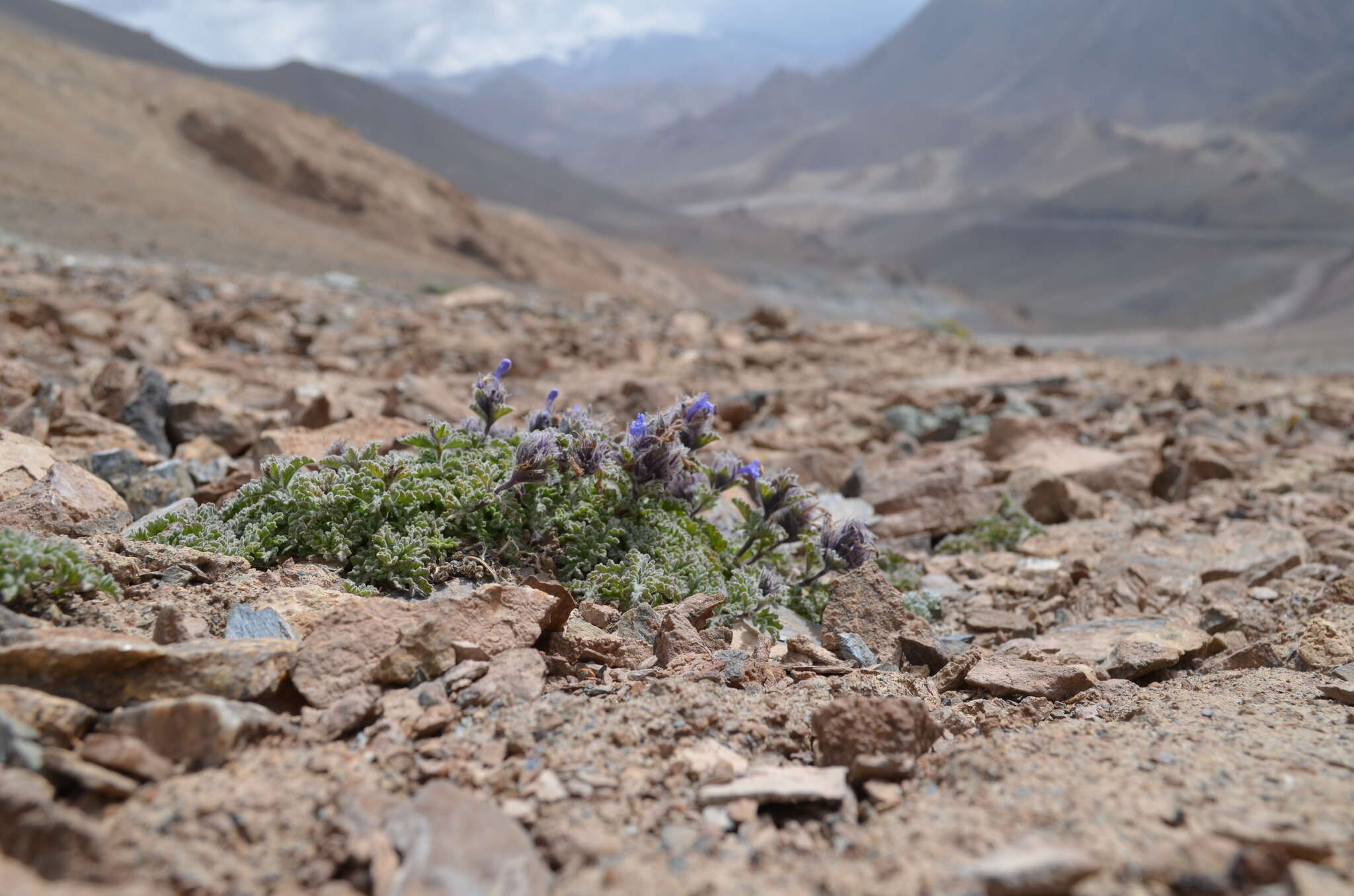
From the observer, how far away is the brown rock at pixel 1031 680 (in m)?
3.00

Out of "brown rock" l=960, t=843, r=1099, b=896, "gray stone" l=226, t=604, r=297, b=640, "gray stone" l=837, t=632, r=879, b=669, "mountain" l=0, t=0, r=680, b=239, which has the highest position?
"mountain" l=0, t=0, r=680, b=239

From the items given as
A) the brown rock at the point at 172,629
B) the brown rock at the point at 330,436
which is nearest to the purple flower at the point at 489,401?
the brown rock at the point at 330,436

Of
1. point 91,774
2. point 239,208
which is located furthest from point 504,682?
point 239,208

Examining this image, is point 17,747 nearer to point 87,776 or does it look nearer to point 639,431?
point 87,776

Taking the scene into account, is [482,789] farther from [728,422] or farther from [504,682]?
[728,422]

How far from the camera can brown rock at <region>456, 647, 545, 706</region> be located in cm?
251

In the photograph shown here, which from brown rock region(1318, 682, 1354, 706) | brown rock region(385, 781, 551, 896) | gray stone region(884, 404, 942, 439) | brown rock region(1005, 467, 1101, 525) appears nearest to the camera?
brown rock region(385, 781, 551, 896)

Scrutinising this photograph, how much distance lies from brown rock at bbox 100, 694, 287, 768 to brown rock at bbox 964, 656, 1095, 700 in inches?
85.8

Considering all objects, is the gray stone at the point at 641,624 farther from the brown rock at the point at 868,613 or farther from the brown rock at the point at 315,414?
the brown rock at the point at 315,414

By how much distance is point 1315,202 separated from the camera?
79.5 metres

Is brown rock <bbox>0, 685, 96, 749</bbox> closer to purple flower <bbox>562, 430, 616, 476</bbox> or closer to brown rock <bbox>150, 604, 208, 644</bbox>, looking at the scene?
brown rock <bbox>150, 604, 208, 644</bbox>

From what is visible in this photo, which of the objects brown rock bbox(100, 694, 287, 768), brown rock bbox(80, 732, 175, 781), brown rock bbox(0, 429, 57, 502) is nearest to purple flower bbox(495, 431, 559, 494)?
brown rock bbox(100, 694, 287, 768)

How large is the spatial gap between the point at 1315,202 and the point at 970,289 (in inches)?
1143

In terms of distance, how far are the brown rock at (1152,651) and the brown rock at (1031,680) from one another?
0.28 metres
